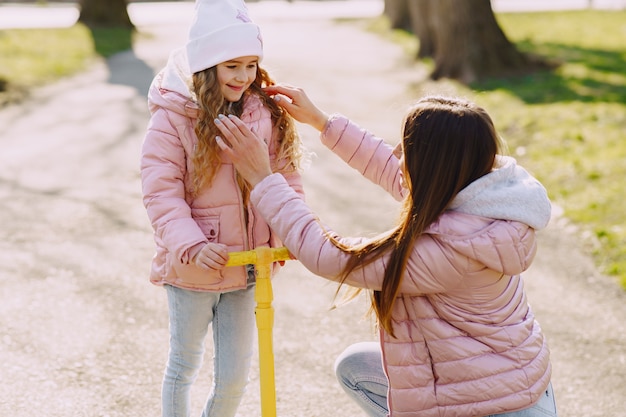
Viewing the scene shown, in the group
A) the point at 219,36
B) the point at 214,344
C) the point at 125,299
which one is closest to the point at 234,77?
the point at 219,36

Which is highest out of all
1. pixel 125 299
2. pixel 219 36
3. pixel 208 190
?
pixel 219 36

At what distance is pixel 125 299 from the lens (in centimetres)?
472

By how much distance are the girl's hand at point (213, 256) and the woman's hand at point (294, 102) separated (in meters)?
0.58

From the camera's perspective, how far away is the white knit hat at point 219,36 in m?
2.65

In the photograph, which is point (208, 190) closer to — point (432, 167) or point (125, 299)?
point (432, 167)

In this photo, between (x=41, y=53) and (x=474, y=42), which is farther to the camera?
(x=41, y=53)

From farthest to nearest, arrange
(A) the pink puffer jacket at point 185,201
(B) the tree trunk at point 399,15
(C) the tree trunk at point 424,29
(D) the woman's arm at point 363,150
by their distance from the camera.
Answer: (B) the tree trunk at point 399,15, (C) the tree trunk at point 424,29, (D) the woman's arm at point 363,150, (A) the pink puffer jacket at point 185,201

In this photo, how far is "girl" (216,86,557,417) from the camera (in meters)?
2.36

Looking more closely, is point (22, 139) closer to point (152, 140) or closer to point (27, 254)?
point (27, 254)

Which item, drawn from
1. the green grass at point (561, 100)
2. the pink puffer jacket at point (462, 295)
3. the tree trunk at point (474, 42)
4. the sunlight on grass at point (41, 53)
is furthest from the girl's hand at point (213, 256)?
the sunlight on grass at point (41, 53)

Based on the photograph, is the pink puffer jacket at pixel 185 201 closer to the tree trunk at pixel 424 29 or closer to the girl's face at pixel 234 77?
the girl's face at pixel 234 77

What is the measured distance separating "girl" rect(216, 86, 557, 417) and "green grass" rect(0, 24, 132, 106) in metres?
8.71

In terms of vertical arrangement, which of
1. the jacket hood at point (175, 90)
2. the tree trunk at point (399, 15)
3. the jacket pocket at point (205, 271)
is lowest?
the tree trunk at point (399, 15)

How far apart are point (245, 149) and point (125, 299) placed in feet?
8.01
